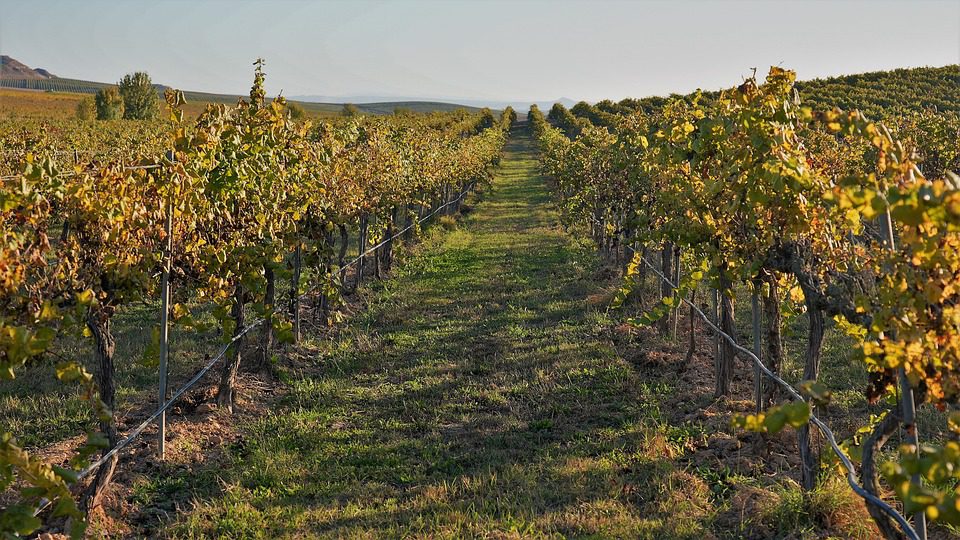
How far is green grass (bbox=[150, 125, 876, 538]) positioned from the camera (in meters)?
5.25

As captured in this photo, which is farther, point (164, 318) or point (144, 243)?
point (164, 318)

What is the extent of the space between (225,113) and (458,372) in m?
4.43

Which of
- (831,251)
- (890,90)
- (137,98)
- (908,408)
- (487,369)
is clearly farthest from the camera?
(137,98)

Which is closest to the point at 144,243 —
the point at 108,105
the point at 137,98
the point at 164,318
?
the point at 164,318

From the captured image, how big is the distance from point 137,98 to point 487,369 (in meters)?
98.8

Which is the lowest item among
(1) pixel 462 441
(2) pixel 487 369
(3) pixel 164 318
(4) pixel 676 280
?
(1) pixel 462 441

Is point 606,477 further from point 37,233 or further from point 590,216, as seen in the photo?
point 590,216

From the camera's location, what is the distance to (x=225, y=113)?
23.5 feet

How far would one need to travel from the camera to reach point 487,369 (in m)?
9.01

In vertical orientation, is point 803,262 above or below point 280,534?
above

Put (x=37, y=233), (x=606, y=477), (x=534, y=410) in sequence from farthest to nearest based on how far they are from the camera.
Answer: (x=534, y=410) < (x=606, y=477) < (x=37, y=233)

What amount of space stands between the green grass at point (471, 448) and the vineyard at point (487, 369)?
3 cm

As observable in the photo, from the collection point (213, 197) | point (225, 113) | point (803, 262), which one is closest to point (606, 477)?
point (803, 262)

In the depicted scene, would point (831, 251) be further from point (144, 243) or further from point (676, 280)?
point (144, 243)
